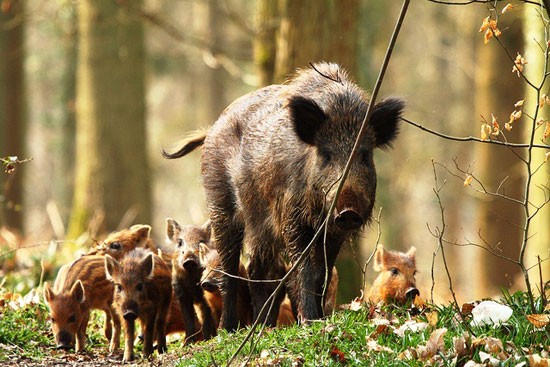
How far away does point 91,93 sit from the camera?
14.5 meters

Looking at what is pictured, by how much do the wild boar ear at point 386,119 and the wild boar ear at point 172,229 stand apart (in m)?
2.45

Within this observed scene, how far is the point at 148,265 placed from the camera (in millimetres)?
7484

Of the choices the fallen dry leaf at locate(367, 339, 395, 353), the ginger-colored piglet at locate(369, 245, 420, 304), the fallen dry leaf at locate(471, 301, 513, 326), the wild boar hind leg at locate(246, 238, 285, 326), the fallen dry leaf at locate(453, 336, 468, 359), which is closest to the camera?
the fallen dry leaf at locate(453, 336, 468, 359)

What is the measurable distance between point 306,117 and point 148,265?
222 cm

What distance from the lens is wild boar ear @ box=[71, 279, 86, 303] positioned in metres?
7.44

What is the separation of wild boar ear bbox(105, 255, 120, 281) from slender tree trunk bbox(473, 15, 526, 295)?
9.96 m

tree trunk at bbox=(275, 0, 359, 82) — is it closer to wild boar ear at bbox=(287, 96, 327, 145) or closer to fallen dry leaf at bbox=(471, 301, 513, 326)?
wild boar ear at bbox=(287, 96, 327, 145)

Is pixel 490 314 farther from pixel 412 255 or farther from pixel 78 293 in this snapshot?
pixel 78 293

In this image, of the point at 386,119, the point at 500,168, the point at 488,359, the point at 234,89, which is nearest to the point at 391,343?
the point at 488,359

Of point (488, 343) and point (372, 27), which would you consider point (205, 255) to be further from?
point (372, 27)

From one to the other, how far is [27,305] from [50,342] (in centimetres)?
86

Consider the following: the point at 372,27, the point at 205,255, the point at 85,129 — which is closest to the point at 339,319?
the point at 205,255

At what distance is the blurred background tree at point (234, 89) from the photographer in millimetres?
10500

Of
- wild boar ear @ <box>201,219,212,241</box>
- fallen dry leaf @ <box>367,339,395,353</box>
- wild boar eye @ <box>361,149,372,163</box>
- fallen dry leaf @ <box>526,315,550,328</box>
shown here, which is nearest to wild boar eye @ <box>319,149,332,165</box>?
wild boar eye @ <box>361,149,372,163</box>
